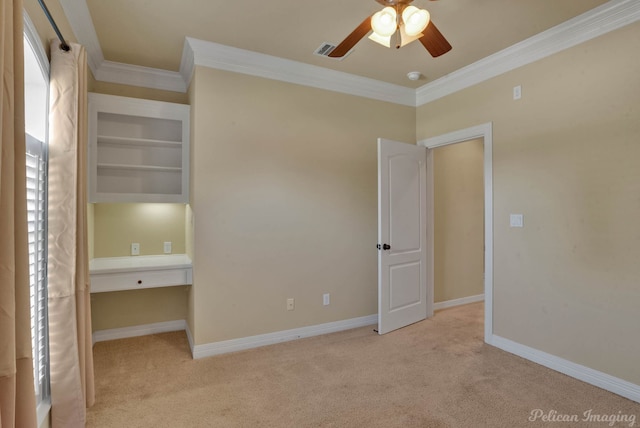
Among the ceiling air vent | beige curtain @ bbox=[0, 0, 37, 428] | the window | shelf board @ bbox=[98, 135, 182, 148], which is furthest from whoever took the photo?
shelf board @ bbox=[98, 135, 182, 148]

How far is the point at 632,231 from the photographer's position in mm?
2346

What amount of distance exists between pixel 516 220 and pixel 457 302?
1903mm

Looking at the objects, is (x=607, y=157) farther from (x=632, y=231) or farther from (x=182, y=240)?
(x=182, y=240)

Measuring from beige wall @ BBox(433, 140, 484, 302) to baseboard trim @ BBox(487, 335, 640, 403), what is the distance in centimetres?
134

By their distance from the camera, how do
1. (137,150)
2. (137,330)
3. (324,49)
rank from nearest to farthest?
(324,49)
(137,150)
(137,330)

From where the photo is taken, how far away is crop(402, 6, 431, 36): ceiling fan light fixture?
185 centimetres

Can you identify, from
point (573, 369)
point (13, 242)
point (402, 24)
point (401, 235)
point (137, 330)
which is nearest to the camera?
point (13, 242)

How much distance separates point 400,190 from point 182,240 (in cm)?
248

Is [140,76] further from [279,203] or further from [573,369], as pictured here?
[573,369]

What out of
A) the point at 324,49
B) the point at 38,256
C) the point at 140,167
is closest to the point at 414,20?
the point at 324,49

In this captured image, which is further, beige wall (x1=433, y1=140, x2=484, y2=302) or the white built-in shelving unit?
beige wall (x1=433, y1=140, x2=484, y2=302)

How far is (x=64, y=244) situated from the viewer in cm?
195

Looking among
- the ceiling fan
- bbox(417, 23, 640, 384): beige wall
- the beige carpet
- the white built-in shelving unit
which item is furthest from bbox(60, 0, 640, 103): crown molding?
the beige carpet

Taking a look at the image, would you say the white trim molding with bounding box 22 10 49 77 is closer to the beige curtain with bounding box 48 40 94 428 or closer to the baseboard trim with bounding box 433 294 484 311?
the beige curtain with bounding box 48 40 94 428
